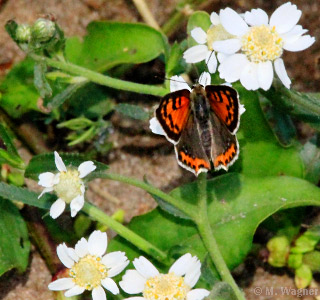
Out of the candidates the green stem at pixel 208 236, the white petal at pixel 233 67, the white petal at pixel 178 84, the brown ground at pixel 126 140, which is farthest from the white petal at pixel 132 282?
the white petal at pixel 233 67

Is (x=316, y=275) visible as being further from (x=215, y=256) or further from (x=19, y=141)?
(x=19, y=141)

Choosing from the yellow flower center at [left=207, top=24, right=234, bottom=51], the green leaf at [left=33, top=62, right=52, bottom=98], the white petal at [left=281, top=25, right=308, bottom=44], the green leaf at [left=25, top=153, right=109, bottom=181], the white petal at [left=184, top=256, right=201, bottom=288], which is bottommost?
the white petal at [left=184, top=256, right=201, bottom=288]

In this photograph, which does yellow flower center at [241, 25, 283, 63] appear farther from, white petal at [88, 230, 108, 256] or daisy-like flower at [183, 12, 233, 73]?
white petal at [88, 230, 108, 256]

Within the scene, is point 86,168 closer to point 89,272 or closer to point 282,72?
point 89,272

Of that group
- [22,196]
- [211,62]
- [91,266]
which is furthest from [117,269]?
[211,62]

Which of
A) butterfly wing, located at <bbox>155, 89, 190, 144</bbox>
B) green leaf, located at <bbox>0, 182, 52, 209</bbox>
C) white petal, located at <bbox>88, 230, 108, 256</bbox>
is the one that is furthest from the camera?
green leaf, located at <bbox>0, 182, 52, 209</bbox>

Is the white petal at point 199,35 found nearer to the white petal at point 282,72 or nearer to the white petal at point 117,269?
the white petal at point 282,72

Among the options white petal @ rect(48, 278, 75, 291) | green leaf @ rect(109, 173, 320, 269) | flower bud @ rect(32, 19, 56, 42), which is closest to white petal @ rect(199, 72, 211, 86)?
green leaf @ rect(109, 173, 320, 269)
